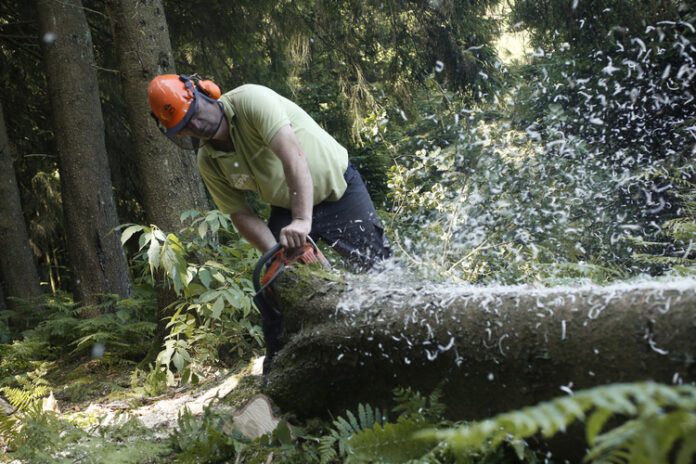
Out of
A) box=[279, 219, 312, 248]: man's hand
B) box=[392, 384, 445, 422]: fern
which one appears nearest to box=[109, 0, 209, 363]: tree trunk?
box=[279, 219, 312, 248]: man's hand

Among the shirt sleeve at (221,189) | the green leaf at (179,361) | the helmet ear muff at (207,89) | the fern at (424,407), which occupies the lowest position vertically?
the green leaf at (179,361)

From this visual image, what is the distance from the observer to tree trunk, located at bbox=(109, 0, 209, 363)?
4801 millimetres

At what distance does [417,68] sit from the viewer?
24.0ft

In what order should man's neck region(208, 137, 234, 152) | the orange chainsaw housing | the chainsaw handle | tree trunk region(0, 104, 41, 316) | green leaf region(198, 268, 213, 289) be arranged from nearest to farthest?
the chainsaw handle, the orange chainsaw housing, man's neck region(208, 137, 234, 152), green leaf region(198, 268, 213, 289), tree trunk region(0, 104, 41, 316)

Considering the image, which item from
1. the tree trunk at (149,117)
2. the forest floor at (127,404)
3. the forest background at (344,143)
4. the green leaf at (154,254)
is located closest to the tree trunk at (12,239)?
the forest background at (344,143)

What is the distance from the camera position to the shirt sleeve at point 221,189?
3482 millimetres

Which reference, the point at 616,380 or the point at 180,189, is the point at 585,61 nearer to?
the point at 180,189

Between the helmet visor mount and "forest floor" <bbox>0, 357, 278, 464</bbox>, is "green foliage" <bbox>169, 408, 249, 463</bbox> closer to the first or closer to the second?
"forest floor" <bbox>0, 357, 278, 464</bbox>

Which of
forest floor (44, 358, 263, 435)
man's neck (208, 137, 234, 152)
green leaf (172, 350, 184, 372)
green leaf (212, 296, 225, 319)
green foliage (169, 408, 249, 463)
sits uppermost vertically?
man's neck (208, 137, 234, 152)

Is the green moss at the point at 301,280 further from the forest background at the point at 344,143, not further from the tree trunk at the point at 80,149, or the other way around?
the tree trunk at the point at 80,149

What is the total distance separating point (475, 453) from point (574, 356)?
481mm

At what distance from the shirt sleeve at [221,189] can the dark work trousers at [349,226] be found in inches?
9.9

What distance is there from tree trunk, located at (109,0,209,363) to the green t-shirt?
150 cm

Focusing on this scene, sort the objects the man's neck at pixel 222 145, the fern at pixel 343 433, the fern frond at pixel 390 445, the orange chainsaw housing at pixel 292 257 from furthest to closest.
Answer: the man's neck at pixel 222 145 → the orange chainsaw housing at pixel 292 257 → the fern at pixel 343 433 → the fern frond at pixel 390 445
